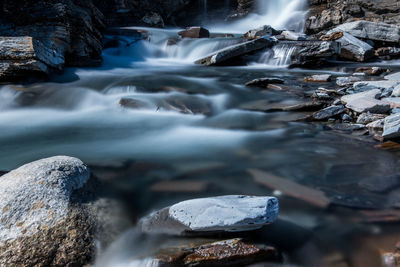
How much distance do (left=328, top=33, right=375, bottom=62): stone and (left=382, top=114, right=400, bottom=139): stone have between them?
8816 millimetres

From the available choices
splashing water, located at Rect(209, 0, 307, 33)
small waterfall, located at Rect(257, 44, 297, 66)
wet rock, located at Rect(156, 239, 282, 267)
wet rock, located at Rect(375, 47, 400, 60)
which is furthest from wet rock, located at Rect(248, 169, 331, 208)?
splashing water, located at Rect(209, 0, 307, 33)

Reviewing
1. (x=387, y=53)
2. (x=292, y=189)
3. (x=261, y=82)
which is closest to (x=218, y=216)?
(x=292, y=189)

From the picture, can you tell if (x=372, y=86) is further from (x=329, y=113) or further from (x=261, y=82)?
(x=261, y=82)

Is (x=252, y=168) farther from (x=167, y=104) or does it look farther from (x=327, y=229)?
(x=167, y=104)

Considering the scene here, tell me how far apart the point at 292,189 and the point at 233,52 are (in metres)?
8.64

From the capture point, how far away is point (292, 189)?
2645mm

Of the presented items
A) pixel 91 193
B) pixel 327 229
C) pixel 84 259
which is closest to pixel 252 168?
pixel 327 229

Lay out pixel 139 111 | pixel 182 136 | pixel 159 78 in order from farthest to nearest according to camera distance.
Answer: pixel 159 78 < pixel 139 111 < pixel 182 136

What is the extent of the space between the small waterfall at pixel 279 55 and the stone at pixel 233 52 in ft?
1.33

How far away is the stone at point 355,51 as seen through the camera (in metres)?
11.0

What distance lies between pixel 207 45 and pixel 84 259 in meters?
11.9

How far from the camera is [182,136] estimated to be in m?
4.36

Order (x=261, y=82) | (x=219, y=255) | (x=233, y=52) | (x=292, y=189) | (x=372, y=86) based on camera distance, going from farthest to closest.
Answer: (x=233, y=52) < (x=261, y=82) < (x=372, y=86) < (x=292, y=189) < (x=219, y=255)

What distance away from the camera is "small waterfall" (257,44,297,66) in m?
10.7
